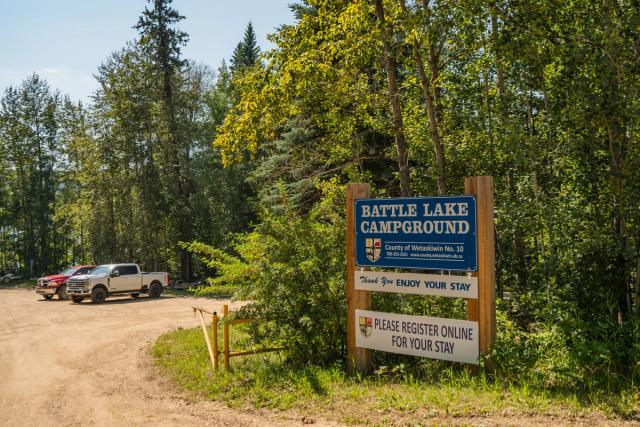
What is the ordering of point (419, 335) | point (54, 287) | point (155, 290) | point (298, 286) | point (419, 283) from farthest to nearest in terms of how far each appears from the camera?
point (155, 290), point (54, 287), point (298, 286), point (419, 283), point (419, 335)

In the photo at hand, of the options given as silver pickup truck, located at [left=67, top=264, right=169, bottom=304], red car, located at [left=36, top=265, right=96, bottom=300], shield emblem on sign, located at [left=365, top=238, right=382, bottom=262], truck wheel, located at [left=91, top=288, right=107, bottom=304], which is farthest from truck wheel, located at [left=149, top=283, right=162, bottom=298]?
shield emblem on sign, located at [left=365, top=238, right=382, bottom=262]

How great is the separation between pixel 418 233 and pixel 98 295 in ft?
68.9

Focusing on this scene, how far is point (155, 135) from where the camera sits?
1576 inches

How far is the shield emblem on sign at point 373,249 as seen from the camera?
25.3 feet

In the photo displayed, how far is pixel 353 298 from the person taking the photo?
7898mm

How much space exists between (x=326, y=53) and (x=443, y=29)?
2356mm

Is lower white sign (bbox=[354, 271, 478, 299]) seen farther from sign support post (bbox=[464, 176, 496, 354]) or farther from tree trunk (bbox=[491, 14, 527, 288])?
tree trunk (bbox=[491, 14, 527, 288])

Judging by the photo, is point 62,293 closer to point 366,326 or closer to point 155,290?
point 155,290

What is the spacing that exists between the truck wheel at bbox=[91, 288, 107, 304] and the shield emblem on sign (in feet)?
65.5

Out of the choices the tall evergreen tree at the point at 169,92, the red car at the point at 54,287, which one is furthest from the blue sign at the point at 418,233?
the tall evergreen tree at the point at 169,92

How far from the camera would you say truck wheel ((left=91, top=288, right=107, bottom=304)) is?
24.2m

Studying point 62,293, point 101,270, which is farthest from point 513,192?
point 62,293

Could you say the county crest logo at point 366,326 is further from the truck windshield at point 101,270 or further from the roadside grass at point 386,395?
the truck windshield at point 101,270

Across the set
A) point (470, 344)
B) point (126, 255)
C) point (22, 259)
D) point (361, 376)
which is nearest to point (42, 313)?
point (361, 376)
